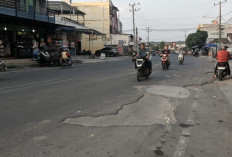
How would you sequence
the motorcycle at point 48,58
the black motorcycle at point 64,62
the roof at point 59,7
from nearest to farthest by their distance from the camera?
the black motorcycle at point 64,62
the motorcycle at point 48,58
the roof at point 59,7

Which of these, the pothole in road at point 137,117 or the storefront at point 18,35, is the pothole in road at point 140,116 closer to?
the pothole in road at point 137,117

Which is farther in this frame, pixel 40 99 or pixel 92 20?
pixel 92 20

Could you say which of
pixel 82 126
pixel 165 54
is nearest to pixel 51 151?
pixel 82 126

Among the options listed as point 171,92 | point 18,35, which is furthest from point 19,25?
point 171,92

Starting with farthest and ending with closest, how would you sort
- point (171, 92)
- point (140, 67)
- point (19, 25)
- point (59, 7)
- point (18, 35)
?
point (59, 7)
point (18, 35)
point (19, 25)
point (140, 67)
point (171, 92)

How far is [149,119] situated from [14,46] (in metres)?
22.4

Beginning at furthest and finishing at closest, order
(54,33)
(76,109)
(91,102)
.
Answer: (54,33) < (91,102) < (76,109)

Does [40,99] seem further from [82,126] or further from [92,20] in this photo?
[92,20]

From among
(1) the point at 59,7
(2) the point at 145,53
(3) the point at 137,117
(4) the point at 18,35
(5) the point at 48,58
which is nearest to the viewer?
(3) the point at 137,117

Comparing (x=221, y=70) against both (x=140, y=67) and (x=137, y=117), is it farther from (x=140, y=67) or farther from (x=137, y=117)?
(x=137, y=117)

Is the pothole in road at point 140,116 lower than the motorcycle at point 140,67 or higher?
lower

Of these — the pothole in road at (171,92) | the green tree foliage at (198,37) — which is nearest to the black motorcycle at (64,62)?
the pothole in road at (171,92)

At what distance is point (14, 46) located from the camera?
2411 cm

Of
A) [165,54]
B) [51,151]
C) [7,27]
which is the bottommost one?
[51,151]
